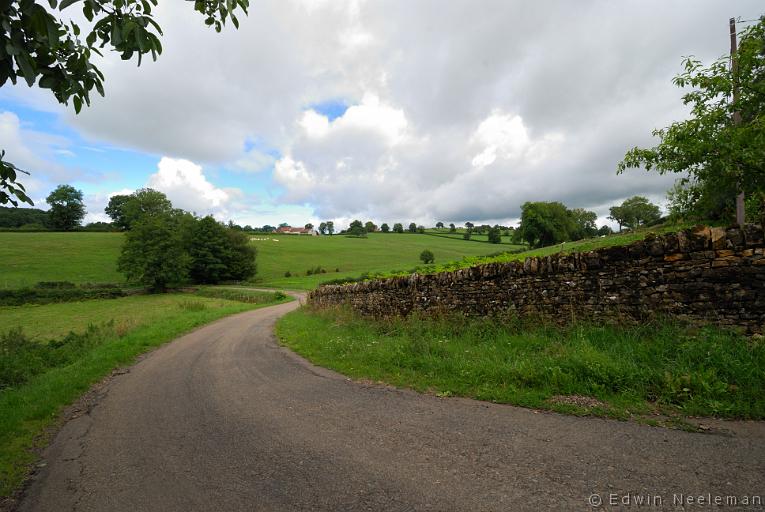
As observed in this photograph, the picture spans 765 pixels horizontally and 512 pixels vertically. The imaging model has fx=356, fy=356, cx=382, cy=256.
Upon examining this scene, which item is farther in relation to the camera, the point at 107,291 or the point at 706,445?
the point at 107,291

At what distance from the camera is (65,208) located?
309 feet

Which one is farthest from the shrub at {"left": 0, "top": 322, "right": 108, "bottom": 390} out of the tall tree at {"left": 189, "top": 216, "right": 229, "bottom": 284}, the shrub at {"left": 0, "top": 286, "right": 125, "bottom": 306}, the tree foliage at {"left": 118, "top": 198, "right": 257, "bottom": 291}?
the tall tree at {"left": 189, "top": 216, "right": 229, "bottom": 284}

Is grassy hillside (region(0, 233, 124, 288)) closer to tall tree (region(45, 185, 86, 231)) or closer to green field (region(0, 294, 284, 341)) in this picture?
green field (region(0, 294, 284, 341))

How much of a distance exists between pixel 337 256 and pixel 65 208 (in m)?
76.1

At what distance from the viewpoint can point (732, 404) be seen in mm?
3842

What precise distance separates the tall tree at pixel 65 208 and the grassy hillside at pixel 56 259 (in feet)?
90.1

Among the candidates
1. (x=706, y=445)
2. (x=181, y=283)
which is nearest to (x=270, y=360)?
(x=706, y=445)

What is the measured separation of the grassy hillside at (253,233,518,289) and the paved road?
43145 millimetres

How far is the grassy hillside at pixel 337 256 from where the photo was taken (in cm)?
5969

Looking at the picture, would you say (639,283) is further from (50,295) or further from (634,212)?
(634,212)

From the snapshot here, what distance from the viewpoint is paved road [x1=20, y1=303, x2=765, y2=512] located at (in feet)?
9.31

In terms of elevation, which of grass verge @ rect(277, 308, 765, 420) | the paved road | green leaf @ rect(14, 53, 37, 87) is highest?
green leaf @ rect(14, 53, 37, 87)

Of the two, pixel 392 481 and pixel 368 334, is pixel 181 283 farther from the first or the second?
pixel 392 481

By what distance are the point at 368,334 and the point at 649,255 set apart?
22.2ft
